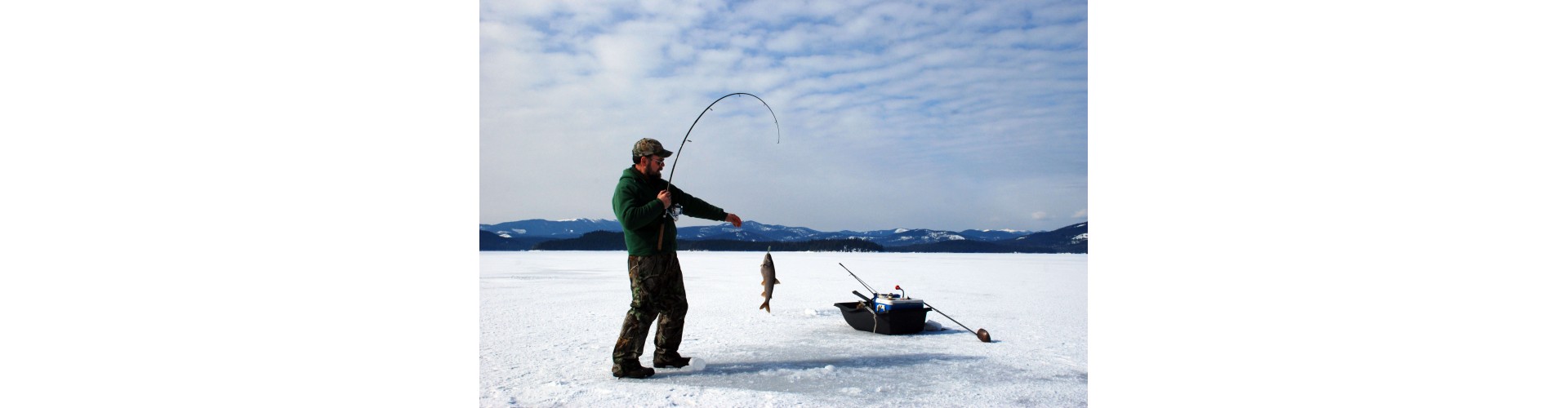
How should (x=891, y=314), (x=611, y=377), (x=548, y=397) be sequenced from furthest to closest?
(x=891, y=314), (x=611, y=377), (x=548, y=397)

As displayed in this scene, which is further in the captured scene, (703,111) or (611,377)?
(703,111)

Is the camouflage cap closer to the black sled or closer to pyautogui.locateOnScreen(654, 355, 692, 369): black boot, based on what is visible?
pyautogui.locateOnScreen(654, 355, 692, 369): black boot

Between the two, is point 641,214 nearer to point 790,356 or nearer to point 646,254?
point 646,254

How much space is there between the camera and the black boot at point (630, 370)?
133 inches

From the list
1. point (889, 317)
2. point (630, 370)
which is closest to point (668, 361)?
point (630, 370)

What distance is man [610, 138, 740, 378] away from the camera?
3316mm

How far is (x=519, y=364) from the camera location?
381cm

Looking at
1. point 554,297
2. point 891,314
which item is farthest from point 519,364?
point 554,297

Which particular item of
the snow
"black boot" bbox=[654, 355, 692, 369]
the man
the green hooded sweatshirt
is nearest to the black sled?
the snow

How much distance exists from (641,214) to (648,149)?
362mm

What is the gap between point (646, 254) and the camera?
11.0 ft

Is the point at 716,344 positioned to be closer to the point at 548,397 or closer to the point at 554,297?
the point at 548,397

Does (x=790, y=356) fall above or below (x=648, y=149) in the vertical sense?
below

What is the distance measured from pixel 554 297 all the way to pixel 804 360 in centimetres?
452
